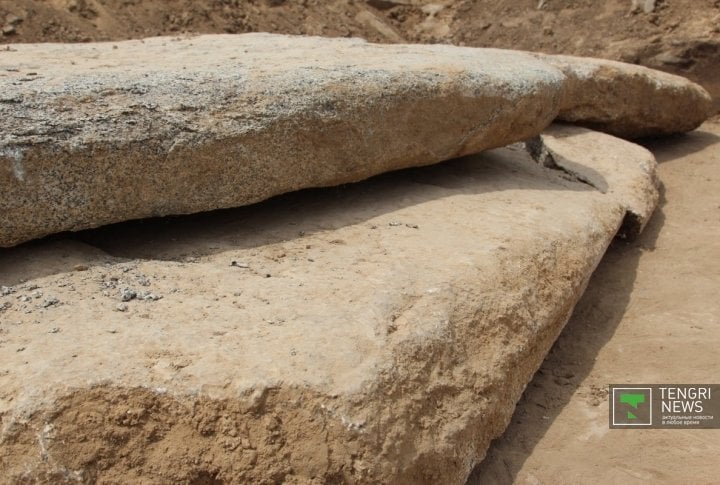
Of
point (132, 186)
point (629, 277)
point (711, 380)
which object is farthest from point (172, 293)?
point (629, 277)

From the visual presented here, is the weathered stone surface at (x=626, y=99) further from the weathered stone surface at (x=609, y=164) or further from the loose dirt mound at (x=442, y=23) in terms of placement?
the loose dirt mound at (x=442, y=23)

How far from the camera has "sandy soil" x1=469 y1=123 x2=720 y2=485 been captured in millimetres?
2488

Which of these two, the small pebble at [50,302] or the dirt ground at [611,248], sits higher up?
the small pebble at [50,302]

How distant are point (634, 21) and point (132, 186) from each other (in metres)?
6.43

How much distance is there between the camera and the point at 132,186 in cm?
253

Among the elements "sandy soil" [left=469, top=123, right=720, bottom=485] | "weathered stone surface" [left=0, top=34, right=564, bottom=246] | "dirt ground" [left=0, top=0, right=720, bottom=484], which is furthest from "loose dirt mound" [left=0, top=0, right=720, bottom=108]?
"weathered stone surface" [left=0, top=34, right=564, bottom=246]

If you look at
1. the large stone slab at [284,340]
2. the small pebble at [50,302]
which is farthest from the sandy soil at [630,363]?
the small pebble at [50,302]

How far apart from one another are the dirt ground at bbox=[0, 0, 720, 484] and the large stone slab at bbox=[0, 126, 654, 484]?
0.23 meters

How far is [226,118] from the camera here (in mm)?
2654

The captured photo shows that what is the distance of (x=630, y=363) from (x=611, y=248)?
1.13 metres

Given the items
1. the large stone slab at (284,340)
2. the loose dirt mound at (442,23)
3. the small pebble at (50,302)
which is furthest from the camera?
the loose dirt mound at (442,23)

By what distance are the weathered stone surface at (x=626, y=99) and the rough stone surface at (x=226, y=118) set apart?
1.29m

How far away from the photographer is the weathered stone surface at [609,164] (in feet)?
13.1

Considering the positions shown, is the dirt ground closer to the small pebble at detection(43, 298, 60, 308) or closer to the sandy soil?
the sandy soil
